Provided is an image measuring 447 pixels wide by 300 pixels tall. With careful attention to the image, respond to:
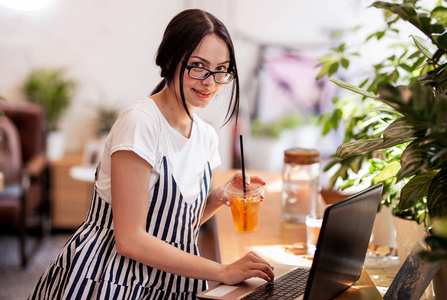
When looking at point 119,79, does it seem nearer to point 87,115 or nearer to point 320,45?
point 87,115

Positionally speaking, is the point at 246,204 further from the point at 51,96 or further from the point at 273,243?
the point at 51,96

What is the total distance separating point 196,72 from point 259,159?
11.8 feet

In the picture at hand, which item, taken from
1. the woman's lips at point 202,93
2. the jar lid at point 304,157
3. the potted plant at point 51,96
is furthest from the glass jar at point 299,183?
the potted plant at point 51,96

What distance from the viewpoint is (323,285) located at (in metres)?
1.17

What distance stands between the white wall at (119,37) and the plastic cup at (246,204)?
10.5 feet

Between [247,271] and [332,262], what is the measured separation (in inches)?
8.9

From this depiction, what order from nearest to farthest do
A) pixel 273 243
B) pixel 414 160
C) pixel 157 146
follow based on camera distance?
pixel 414 160
pixel 157 146
pixel 273 243

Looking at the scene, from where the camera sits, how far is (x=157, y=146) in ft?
4.62

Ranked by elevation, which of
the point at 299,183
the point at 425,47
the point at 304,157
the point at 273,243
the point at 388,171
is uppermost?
the point at 425,47

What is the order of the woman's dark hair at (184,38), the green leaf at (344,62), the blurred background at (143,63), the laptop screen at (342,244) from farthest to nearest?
the blurred background at (143,63), the green leaf at (344,62), the woman's dark hair at (184,38), the laptop screen at (342,244)

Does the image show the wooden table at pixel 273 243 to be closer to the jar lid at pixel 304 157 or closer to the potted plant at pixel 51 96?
the jar lid at pixel 304 157

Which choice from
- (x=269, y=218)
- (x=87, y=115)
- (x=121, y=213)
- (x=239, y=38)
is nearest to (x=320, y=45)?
(x=239, y=38)

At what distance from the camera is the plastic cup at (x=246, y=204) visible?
1.56 metres

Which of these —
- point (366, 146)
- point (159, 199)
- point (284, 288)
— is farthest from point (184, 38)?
point (284, 288)
